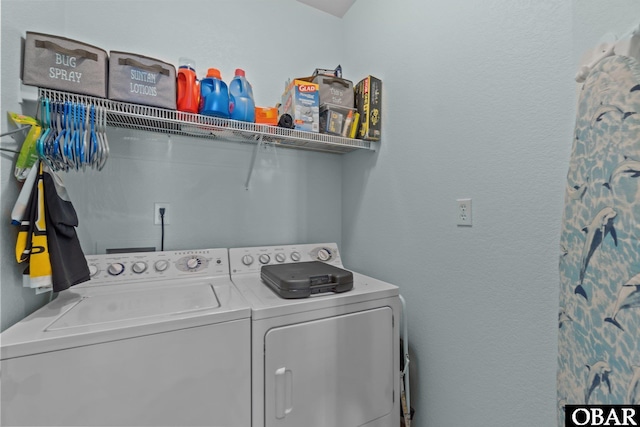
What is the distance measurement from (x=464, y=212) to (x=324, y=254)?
959 millimetres

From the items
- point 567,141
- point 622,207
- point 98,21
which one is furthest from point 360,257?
point 98,21

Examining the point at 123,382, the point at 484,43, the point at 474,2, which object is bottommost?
the point at 123,382

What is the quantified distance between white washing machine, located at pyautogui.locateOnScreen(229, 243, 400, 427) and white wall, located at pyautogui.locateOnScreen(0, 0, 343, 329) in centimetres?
61

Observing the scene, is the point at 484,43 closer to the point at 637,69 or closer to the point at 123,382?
the point at 637,69

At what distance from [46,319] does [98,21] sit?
1.55m

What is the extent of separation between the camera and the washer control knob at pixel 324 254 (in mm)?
1860

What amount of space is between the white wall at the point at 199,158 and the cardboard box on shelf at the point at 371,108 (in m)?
0.47

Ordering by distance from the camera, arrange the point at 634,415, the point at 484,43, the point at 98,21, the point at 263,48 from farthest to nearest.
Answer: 1. the point at 263,48
2. the point at 98,21
3. the point at 484,43
4. the point at 634,415

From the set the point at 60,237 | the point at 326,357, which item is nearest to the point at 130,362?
the point at 60,237

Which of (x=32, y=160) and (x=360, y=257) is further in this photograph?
(x=360, y=257)

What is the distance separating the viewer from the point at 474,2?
1187mm

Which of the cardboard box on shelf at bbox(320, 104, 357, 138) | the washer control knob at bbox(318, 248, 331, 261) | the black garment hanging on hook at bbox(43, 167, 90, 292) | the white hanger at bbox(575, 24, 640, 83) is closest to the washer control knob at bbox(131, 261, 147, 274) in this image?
the black garment hanging on hook at bbox(43, 167, 90, 292)

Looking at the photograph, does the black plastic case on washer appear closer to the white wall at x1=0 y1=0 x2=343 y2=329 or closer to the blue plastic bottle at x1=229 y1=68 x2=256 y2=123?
the white wall at x1=0 y1=0 x2=343 y2=329

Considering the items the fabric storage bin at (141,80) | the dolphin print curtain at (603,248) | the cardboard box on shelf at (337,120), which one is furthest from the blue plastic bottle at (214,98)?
the dolphin print curtain at (603,248)
